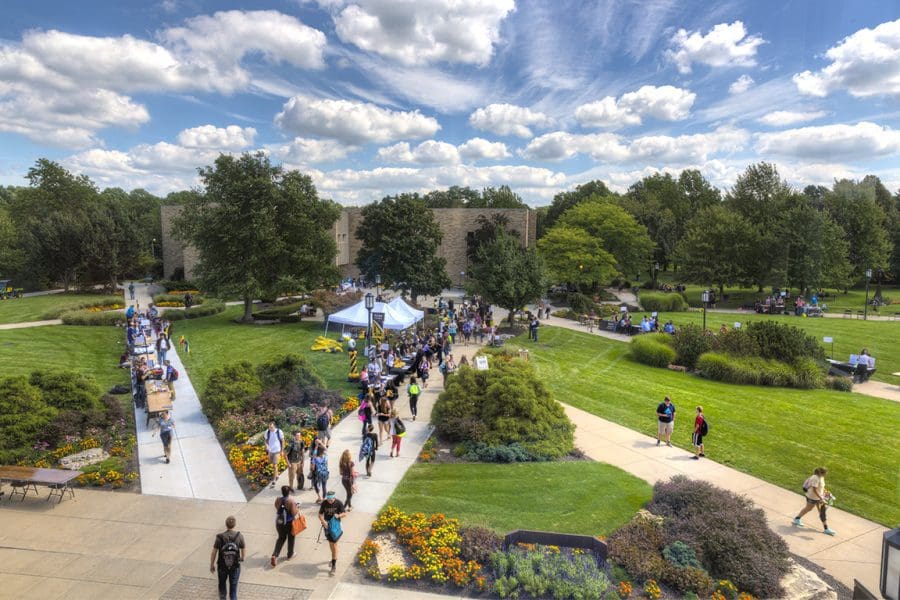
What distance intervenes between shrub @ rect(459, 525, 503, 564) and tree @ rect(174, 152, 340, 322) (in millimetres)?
26868

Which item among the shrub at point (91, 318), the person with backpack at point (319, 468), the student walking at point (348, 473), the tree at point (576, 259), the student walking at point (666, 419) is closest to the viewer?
the student walking at point (348, 473)

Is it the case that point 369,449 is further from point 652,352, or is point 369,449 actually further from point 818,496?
point 652,352

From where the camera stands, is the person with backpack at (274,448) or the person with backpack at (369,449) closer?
the person with backpack at (274,448)

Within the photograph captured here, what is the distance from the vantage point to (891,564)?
3506 mm

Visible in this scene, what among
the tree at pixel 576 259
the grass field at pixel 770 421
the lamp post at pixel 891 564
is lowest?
the grass field at pixel 770 421

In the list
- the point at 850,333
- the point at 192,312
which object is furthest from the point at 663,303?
the point at 192,312

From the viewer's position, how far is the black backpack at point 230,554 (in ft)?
24.0

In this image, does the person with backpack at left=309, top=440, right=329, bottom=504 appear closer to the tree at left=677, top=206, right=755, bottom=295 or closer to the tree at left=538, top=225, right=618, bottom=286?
the tree at left=538, top=225, right=618, bottom=286

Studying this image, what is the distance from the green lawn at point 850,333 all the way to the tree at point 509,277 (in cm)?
967

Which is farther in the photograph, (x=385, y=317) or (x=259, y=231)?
(x=259, y=231)

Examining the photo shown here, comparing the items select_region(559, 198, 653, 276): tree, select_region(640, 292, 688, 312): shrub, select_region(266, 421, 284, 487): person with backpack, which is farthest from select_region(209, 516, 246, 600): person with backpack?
select_region(559, 198, 653, 276): tree

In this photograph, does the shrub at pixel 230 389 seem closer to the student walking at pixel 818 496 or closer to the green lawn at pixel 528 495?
the green lawn at pixel 528 495

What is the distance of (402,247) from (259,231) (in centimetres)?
1205

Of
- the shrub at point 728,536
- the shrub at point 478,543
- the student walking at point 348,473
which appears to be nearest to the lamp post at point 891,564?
the shrub at point 728,536
